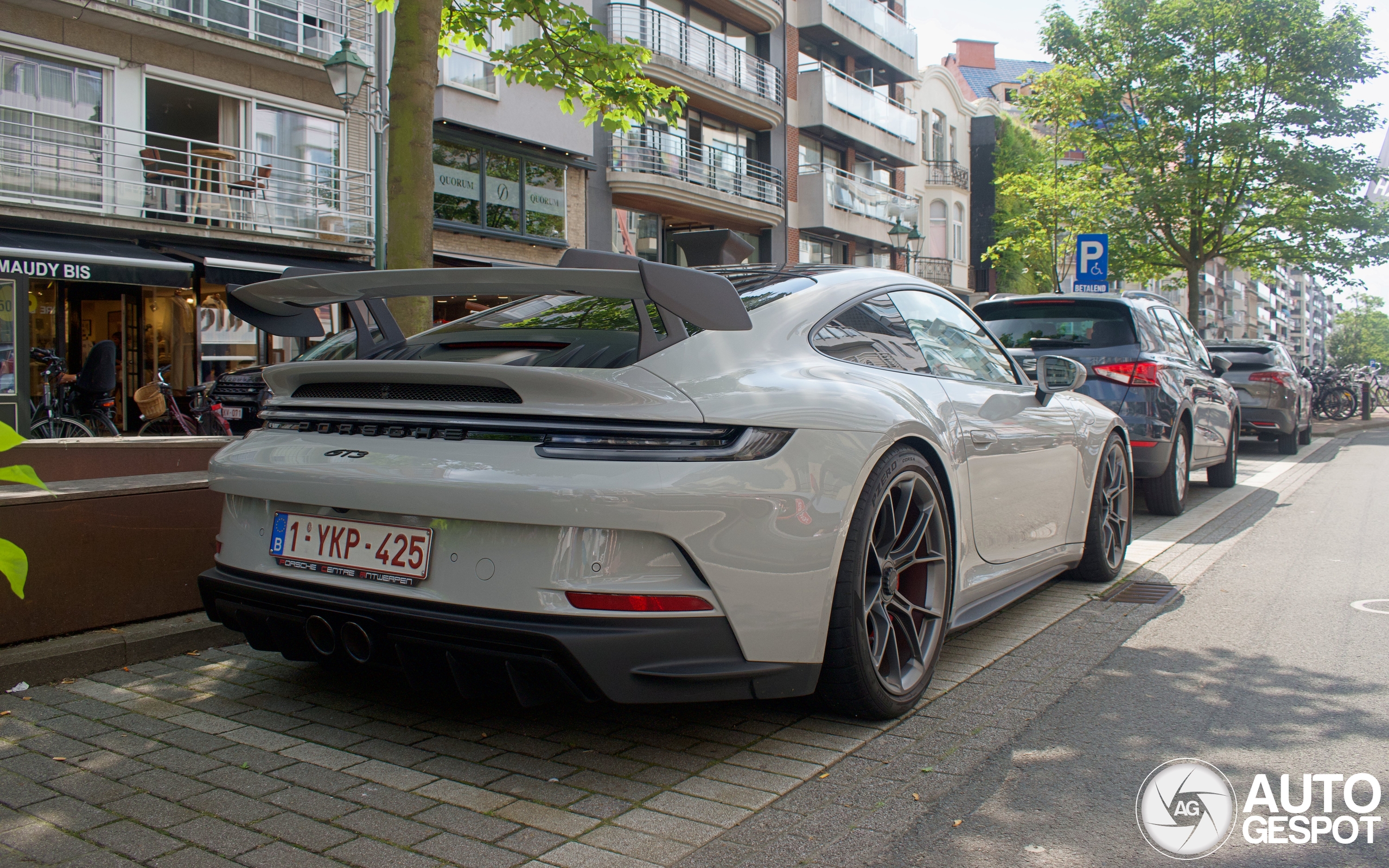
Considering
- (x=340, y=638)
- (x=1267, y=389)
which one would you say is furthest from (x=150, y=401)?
(x=1267, y=389)

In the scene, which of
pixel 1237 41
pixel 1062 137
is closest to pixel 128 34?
pixel 1062 137

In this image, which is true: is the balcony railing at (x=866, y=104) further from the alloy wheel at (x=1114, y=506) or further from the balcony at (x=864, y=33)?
the alloy wheel at (x=1114, y=506)

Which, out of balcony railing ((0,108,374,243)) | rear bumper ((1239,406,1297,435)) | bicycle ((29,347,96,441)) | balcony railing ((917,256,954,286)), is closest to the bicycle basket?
bicycle ((29,347,96,441))

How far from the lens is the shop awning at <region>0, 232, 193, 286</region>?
45.4ft

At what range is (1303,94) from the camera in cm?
2758

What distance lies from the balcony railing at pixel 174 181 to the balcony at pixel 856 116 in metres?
16.5

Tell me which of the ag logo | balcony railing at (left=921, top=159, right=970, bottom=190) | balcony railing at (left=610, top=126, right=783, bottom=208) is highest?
balcony railing at (left=921, top=159, right=970, bottom=190)

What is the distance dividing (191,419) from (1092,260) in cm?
1242

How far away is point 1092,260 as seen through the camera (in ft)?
50.9

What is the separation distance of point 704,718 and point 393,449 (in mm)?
1287

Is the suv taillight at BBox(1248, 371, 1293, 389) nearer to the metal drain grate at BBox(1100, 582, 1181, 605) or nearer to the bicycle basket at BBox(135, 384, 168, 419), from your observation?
the metal drain grate at BBox(1100, 582, 1181, 605)

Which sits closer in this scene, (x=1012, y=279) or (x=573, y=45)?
(x=573, y=45)

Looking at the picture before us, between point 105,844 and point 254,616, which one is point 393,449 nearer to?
point 254,616

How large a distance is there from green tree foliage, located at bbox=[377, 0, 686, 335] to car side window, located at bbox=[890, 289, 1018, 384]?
325 centimetres
